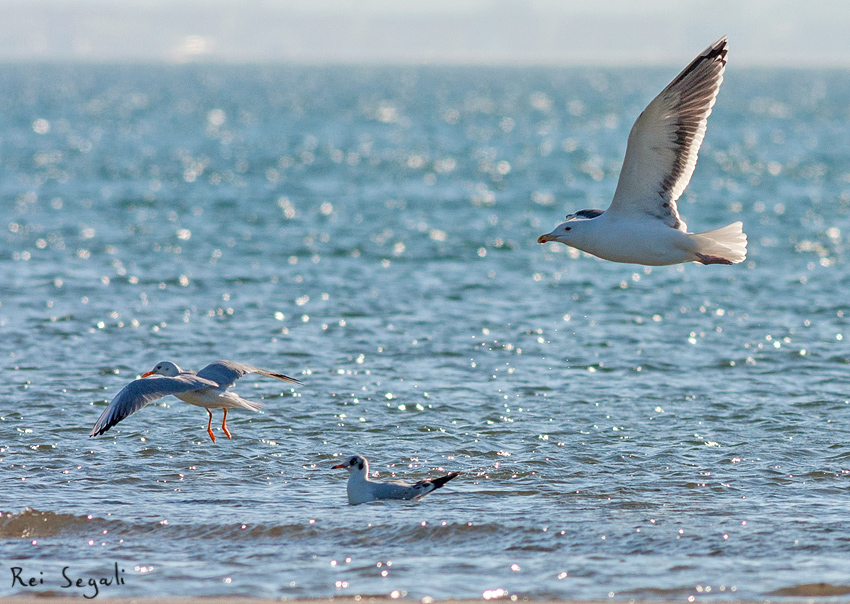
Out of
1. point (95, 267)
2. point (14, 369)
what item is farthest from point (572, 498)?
point (95, 267)

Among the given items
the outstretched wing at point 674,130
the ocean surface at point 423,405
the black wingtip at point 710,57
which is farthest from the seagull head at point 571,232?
the ocean surface at point 423,405

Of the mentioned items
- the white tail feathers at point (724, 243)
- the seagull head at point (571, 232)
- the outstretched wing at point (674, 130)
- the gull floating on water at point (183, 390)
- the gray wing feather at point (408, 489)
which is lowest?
the gray wing feather at point (408, 489)

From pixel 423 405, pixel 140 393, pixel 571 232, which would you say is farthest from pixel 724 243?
pixel 140 393

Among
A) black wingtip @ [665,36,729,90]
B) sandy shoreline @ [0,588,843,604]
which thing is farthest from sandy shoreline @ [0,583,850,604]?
black wingtip @ [665,36,729,90]

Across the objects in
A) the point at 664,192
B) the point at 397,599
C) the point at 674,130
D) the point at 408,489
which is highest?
the point at 674,130

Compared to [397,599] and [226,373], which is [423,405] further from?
[397,599]

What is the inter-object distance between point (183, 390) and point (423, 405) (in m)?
3.06

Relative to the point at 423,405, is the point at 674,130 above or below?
above

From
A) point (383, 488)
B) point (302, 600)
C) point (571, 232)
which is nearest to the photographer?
point (302, 600)

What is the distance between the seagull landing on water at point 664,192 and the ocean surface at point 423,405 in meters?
1.81

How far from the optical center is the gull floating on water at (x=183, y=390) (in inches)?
351

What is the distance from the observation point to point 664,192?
9.72 meters

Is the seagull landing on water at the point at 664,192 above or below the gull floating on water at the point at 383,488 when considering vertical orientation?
above

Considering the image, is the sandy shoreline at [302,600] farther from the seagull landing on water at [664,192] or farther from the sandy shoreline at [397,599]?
the seagull landing on water at [664,192]
